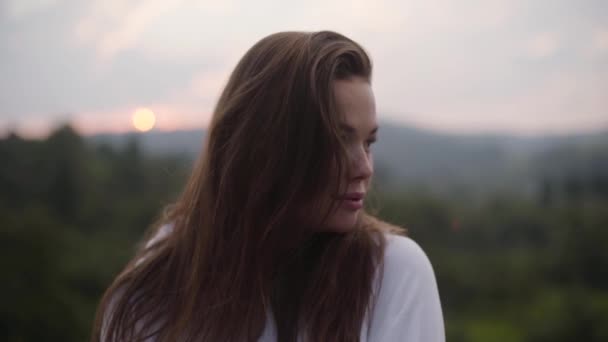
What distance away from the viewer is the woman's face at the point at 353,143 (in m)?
1.16

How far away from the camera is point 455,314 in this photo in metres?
22.9

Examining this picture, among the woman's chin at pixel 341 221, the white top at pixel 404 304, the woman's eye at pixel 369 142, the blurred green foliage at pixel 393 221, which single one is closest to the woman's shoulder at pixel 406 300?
the white top at pixel 404 304

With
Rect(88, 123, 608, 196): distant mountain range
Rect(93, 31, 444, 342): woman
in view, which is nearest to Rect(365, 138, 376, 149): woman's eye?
Rect(93, 31, 444, 342): woman

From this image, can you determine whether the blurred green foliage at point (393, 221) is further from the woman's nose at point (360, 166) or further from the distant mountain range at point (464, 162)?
the distant mountain range at point (464, 162)

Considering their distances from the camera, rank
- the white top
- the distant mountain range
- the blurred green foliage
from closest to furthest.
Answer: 1. the white top
2. the blurred green foliage
3. the distant mountain range

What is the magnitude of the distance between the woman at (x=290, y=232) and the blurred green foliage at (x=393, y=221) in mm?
424

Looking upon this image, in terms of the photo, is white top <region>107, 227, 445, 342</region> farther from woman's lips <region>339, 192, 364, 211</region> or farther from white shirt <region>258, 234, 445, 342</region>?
woman's lips <region>339, 192, 364, 211</region>

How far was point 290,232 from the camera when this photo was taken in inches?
49.3

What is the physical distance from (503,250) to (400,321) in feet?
77.7

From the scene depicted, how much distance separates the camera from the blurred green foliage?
730cm

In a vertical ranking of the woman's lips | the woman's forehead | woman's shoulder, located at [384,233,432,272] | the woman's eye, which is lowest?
woman's shoulder, located at [384,233,432,272]

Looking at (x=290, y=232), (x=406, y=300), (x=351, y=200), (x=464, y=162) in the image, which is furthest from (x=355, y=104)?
(x=464, y=162)

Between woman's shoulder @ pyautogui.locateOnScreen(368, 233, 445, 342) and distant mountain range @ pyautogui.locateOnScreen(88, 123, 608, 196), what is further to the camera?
distant mountain range @ pyautogui.locateOnScreen(88, 123, 608, 196)

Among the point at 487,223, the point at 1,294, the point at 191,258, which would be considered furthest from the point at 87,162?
the point at 487,223
